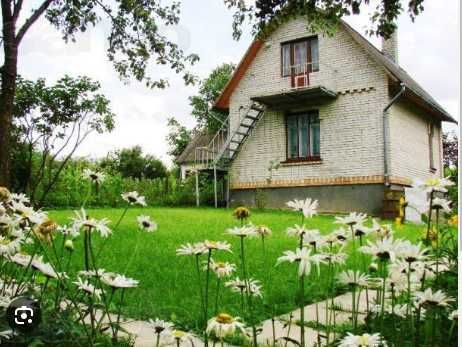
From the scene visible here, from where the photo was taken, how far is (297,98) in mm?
4367

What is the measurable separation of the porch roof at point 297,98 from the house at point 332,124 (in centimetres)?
1

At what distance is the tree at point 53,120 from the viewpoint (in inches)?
72.1

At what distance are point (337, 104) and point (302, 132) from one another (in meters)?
0.43

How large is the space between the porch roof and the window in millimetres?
112

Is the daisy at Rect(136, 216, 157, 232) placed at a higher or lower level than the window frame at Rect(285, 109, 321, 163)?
lower

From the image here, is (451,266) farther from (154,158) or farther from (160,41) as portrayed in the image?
(154,158)

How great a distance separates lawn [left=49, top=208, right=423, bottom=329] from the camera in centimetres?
114

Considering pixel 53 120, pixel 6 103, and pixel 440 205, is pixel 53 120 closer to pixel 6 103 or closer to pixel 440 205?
pixel 6 103

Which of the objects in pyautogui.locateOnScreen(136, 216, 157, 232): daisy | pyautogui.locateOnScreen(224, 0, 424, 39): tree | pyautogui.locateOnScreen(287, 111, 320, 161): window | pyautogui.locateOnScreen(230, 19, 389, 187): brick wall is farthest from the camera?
pyautogui.locateOnScreen(287, 111, 320, 161): window

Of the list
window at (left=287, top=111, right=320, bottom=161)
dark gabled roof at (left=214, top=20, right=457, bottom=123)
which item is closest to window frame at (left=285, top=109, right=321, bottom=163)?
window at (left=287, top=111, right=320, bottom=161)

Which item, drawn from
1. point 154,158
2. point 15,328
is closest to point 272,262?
point 154,158

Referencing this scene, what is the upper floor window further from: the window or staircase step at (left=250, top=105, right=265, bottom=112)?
the window

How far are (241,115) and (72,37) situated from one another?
2.20 m

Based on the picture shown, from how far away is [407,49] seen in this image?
89cm
